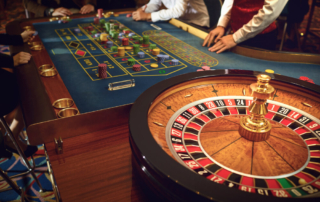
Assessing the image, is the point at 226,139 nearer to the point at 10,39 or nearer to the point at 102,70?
the point at 102,70

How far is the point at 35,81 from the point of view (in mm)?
1577

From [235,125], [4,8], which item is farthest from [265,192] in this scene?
[4,8]

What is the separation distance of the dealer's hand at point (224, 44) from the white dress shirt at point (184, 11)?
125 cm

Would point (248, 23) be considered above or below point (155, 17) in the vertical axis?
above

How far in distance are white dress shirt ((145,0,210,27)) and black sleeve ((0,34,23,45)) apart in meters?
1.65

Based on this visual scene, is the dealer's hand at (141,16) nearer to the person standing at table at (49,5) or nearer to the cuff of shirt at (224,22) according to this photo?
the cuff of shirt at (224,22)

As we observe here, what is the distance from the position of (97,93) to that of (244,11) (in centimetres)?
184

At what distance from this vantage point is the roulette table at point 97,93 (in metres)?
1.01

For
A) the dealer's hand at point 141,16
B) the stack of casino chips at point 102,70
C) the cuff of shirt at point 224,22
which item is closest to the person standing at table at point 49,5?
the dealer's hand at point 141,16

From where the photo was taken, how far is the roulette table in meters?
1.01

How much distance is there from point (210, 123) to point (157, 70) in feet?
2.72

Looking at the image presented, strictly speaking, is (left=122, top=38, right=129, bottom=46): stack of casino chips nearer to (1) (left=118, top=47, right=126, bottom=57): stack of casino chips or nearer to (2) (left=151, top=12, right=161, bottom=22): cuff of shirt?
(1) (left=118, top=47, right=126, bottom=57): stack of casino chips

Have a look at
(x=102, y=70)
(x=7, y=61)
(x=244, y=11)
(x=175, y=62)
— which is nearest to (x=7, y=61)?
(x=7, y=61)

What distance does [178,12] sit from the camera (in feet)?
11.0
